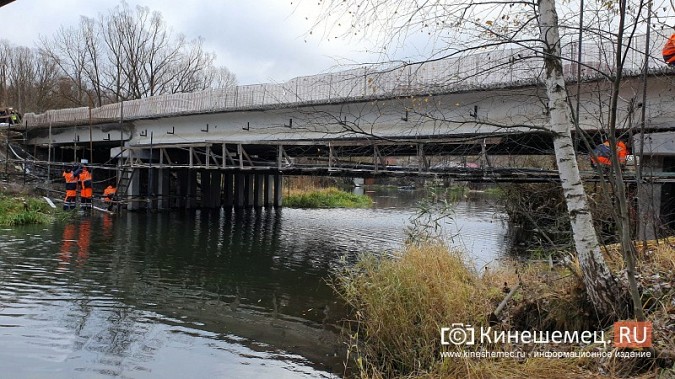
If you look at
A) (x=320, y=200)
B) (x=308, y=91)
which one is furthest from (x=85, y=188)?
(x=320, y=200)

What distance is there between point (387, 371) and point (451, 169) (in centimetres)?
925

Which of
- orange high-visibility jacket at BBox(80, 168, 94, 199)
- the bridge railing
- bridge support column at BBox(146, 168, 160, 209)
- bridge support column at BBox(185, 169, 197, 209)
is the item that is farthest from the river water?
bridge support column at BBox(185, 169, 197, 209)

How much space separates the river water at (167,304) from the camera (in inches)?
247

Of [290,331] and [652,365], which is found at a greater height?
[652,365]

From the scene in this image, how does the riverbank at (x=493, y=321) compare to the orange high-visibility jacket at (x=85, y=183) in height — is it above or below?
below

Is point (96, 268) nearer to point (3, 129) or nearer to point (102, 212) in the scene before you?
point (102, 212)

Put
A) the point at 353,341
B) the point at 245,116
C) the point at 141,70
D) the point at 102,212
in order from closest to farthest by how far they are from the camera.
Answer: the point at 353,341, the point at 245,116, the point at 102,212, the point at 141,70

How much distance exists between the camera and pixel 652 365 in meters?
4.23

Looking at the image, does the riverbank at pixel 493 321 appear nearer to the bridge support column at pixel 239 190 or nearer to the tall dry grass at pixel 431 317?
the tall dry grass at pixel 431 317

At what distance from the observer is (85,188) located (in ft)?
76.3

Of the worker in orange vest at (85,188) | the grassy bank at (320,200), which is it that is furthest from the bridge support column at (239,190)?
the worker in orange vest at (85,188)

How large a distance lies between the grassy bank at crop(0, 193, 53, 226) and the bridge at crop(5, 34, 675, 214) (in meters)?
3.90

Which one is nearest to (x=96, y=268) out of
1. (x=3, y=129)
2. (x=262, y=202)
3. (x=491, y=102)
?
(x=491, y=102)

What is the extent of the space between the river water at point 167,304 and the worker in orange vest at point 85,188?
199 inches
